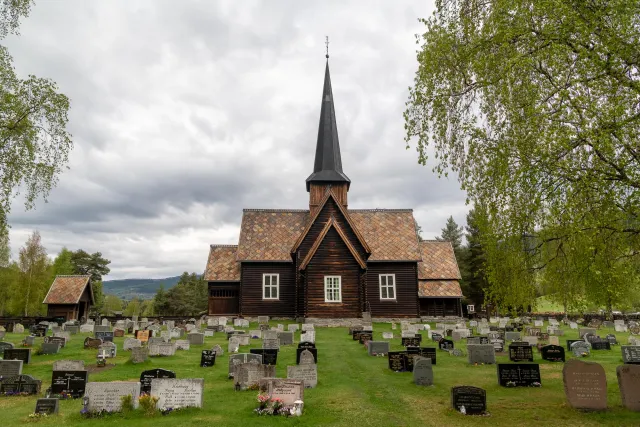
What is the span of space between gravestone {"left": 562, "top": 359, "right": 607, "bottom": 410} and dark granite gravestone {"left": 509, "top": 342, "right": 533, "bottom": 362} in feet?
21.2

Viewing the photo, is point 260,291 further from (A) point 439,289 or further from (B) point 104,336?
(A) point 439,289

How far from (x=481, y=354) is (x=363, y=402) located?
7.24 meters

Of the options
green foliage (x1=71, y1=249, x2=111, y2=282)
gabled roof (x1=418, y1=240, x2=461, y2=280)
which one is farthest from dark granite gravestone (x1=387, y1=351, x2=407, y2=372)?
green foliage (x1=71, y1=249, x2=111, y2=282)

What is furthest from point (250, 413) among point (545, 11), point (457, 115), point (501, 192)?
point (545, 11)

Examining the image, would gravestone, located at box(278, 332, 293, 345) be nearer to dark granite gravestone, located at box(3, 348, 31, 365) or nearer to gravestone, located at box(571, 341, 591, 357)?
dark granite gravestone, located at box(3, 348, 31, 365)

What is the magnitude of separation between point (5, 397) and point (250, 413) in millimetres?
6845

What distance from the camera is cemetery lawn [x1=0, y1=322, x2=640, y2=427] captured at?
9.07 m

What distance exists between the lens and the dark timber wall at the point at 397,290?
110 feet

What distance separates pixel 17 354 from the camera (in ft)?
50.8

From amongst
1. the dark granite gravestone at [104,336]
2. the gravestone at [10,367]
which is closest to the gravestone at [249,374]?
the gravestone at [10,367]

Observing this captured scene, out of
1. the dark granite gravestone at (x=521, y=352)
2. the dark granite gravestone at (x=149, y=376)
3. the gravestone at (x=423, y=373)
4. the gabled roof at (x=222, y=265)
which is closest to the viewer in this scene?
the dark granite gravestone at (x=149, y=376)

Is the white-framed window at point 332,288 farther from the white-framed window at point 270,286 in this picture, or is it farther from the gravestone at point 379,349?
the gravestone at point 379,349

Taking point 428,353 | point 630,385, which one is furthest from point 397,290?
point 630,385

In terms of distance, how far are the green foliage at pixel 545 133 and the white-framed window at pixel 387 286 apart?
75.6 feet
